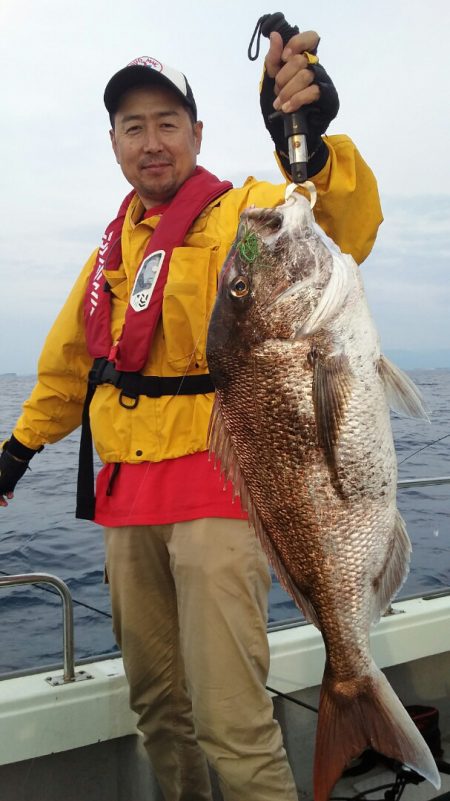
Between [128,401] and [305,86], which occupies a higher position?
[305,86]

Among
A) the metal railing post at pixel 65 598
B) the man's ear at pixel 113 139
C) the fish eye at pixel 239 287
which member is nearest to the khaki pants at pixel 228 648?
the metal railing post at pixel 65 598

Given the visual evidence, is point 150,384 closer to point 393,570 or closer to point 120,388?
point 120,388

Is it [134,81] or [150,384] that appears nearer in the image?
[150,384]

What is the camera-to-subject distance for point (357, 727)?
1974mm

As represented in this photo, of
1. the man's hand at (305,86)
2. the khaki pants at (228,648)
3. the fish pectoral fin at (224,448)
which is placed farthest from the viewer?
the khaki pants at (228,648)

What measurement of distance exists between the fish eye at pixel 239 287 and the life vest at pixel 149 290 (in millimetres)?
493

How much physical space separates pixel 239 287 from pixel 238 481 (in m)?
0.59

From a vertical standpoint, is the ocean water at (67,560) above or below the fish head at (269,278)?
below

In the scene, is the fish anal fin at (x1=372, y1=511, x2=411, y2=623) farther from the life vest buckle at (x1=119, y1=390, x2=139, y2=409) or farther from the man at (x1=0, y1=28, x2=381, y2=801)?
the life vest buckle at (x1=119, y1=390, x2=139, y2=409)

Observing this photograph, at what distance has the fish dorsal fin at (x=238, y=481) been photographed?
2.11 meters

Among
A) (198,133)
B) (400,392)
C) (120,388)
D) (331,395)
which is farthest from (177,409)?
(198,133)

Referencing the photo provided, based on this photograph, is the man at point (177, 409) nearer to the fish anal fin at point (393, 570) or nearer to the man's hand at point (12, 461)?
the man's hand at point (12, 461)

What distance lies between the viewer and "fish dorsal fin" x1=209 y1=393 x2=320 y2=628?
2.11 meters

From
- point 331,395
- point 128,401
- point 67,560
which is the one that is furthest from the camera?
point 67,560
